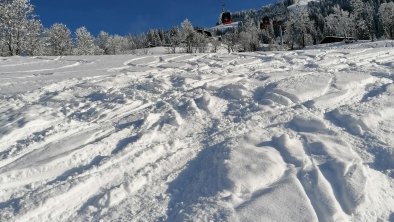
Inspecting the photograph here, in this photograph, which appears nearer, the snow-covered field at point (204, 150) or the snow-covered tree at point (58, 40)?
the snow-covered field at point (204, 150)

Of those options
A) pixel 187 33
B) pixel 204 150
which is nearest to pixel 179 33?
pixel 187 33

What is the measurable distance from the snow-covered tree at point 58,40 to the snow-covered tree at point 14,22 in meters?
15.8

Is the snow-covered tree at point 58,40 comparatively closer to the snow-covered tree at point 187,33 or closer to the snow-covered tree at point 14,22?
the snow-covered tree at point 14,22

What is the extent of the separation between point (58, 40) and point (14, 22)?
17.2 metres

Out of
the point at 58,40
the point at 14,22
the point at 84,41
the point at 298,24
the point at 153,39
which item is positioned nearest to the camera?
the point at 14,22

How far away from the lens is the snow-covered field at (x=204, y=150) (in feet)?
14.5

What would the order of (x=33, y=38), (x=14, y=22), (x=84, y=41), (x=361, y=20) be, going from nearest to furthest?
1. (x=14, y=22)
2. (x=33, y=38)
3. (x=84, y=41)
4. (x=361, y=20)

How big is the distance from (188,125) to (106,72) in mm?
6846

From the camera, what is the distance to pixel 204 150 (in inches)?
233

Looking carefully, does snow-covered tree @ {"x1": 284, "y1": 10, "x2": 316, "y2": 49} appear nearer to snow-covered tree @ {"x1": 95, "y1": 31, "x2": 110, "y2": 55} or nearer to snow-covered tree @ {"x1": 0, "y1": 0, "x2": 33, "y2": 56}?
snow-covered tree @ {"x1": 95, "y1": 31, "x2": 110, "y2": 55}

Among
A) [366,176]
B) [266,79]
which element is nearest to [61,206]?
[366,176]

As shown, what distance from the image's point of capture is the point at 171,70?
500 inches

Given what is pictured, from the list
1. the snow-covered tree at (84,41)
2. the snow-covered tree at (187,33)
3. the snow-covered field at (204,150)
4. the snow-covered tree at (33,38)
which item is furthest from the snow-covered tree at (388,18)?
the snow-covered field at (204,150)

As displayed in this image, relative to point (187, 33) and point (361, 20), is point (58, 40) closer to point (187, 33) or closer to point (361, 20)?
point (187, 33)
